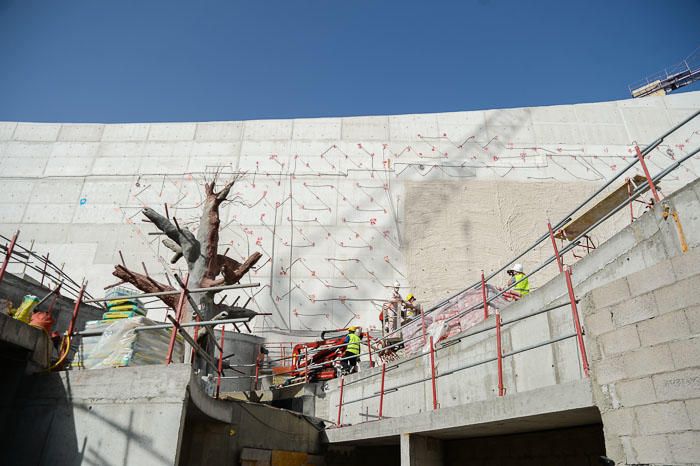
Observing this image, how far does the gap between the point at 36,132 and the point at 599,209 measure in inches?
836

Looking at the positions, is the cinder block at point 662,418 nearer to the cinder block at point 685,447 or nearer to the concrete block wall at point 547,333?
the cinder block at point 685,447

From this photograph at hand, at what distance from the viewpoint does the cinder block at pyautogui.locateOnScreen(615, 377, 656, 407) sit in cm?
398

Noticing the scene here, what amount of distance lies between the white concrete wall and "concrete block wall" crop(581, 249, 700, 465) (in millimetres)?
12158

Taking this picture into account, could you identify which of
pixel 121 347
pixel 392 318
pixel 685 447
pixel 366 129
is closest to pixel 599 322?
pixel 685 447

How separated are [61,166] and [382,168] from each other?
12.8 meters

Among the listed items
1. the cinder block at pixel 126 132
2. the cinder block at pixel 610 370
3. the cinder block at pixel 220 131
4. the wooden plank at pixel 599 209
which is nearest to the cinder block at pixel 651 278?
the cinder block at pixel 610 370

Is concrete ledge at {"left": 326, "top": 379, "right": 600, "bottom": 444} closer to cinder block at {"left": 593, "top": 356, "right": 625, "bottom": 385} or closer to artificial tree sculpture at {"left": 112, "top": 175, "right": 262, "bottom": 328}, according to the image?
cinder block at {"left": 593, "top": 356, "right": 625, "bottom": 385}

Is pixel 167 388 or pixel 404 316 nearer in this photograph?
pixel 167 388

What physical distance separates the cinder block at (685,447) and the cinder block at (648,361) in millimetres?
484

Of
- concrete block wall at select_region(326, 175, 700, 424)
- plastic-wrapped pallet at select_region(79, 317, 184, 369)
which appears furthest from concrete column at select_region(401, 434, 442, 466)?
→ plastic-wrapped pallet at select_region(79, 317, 184, 369)

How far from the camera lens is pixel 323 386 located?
11.0 metres

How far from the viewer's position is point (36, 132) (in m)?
20.5

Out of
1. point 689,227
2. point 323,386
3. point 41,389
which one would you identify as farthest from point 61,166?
point 689,227

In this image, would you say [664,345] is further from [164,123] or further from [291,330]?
[164,123]
